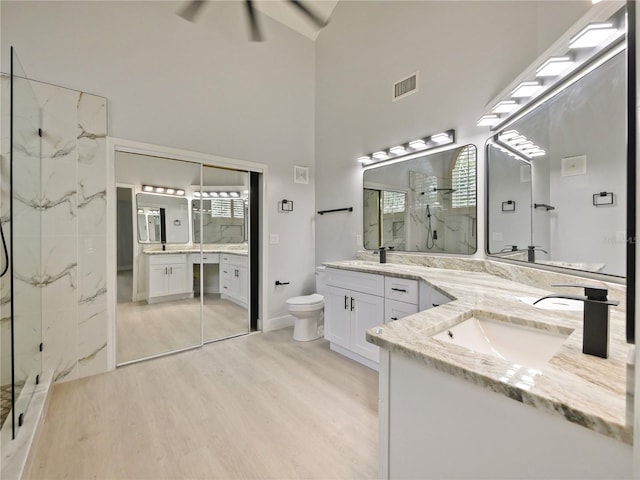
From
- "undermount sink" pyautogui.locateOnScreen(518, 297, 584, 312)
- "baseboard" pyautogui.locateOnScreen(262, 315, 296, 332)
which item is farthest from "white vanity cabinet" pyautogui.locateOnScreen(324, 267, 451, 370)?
"baseboard" pyautogui.locateOnScreen(262, 315, 296, 332)

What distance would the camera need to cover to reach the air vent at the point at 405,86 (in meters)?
2.81

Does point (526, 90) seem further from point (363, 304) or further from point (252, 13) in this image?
point (363, 304)

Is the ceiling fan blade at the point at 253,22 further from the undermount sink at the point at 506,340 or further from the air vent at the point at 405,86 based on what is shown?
the undermount sink at the point at 506,340

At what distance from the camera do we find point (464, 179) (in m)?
2.52

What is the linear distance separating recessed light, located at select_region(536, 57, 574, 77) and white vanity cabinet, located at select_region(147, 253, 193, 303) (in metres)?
3.42

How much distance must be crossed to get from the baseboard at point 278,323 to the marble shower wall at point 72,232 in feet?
5.35

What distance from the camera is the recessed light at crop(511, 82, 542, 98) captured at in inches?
70.2

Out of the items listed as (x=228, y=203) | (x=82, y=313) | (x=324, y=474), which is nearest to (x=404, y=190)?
(x=228, y=203)

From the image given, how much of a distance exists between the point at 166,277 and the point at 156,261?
0.21 meters

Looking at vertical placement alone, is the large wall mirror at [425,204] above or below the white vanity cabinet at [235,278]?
above

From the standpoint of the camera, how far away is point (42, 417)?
1.84 meters

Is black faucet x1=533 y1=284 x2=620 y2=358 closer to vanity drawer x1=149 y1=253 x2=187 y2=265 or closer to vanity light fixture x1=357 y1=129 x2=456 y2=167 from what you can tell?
vanity light fixture x1=357 y1=129 x2=456 y2=167

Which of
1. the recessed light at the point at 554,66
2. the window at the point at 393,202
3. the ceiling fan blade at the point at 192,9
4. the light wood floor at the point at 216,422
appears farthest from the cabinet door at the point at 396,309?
the ceiling fan blade at the point at 192,9

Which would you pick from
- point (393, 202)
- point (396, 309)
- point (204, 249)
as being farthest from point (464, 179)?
point (204, 249)
